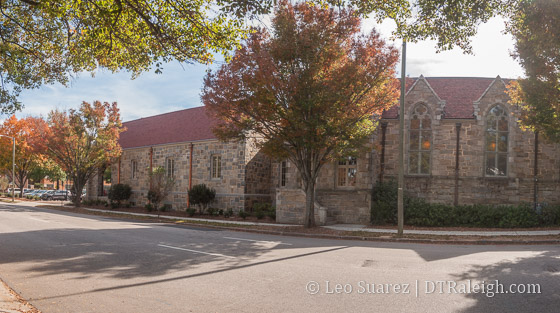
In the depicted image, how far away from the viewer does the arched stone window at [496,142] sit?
21688mm

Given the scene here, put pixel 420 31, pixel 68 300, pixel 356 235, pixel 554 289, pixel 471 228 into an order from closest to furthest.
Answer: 1. pixel 68 300
2. pixel 554 289
3. pixel 420 31
4. pixel 356 235
5. pixel 471 228

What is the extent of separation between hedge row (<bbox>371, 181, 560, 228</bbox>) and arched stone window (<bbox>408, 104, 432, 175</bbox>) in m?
2.00

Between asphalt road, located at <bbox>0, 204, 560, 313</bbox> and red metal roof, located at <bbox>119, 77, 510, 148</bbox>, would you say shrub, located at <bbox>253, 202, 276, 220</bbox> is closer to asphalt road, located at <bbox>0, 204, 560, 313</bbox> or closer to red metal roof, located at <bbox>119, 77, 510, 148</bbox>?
red metal roof, located at <bbox>119, 77, 510, 148</bbox>

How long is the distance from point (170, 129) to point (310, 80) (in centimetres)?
2159

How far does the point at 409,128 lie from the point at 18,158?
48.1 meters

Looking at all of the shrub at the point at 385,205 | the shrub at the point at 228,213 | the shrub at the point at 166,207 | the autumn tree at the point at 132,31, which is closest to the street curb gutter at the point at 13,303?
the autumn tree at the point at 132,31

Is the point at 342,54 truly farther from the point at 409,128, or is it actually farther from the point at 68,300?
the point at 68,300

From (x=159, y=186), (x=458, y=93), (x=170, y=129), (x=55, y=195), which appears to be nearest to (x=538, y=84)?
(x=458, y=93)

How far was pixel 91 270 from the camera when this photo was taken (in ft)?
28.3

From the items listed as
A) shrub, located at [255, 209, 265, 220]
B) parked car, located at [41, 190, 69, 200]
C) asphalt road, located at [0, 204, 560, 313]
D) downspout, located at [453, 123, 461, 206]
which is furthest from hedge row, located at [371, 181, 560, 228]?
parked car, located at [41, 190, 69, 200]

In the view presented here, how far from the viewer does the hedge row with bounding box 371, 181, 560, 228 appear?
1920cm

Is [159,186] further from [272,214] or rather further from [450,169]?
[450,169]

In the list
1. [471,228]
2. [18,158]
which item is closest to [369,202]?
[471,228]

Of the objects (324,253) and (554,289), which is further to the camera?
(324,253)
